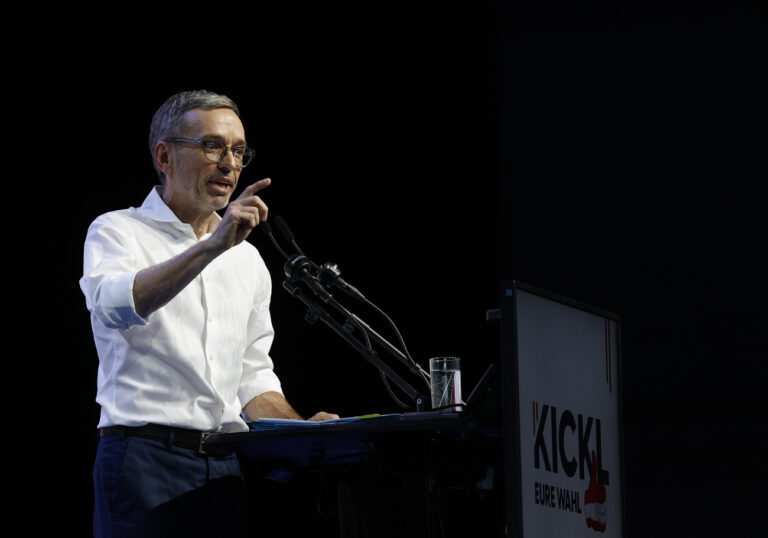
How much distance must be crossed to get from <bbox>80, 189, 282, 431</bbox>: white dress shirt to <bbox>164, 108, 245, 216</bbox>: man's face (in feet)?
0.17

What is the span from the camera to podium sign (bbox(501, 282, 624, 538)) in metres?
1.59

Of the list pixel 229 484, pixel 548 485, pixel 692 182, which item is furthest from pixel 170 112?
pixel 692 182

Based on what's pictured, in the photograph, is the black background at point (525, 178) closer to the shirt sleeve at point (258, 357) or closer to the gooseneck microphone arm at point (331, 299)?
the shirt sleeve at point (258, 357)

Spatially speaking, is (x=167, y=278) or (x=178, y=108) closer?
(x=167, y=278)

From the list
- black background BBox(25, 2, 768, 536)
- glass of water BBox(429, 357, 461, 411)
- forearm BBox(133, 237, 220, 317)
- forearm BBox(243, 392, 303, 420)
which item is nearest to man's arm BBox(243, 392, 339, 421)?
forearm BBox(243, 392, 303, 420)

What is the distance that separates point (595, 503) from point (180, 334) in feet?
3.30

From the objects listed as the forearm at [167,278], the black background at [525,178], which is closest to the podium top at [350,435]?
the forearm at [167,278]

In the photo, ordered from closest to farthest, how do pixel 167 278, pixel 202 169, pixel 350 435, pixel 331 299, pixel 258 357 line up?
pixel 350 435, pixel 167 278, pixel 331 299, pixel 202 169, pixel 258 357

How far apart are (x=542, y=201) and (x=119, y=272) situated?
2.31m

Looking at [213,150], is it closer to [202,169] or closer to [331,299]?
[202,169]

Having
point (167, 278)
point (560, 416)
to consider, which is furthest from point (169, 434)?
point (560, 416)

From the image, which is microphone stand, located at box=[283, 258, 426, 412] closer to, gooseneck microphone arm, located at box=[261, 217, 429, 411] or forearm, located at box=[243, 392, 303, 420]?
gooseneck microphone arm, located at box=[261, 217, 429, 411]

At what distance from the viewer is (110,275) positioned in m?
2.00

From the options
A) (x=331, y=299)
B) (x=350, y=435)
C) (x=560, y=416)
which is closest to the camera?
(x=350, y=435)
